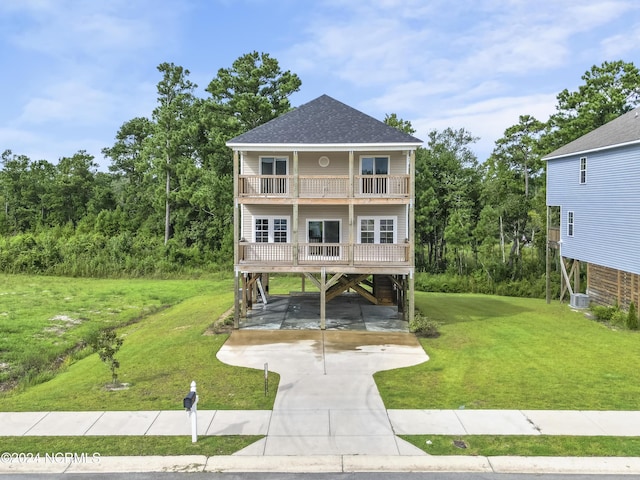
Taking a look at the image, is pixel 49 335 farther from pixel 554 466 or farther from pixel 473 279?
pixel 473 279

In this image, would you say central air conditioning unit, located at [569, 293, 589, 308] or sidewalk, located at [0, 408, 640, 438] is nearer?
sidewalk, located at [0, 408, 640, 438]

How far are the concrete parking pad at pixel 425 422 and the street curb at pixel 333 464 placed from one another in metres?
1.17

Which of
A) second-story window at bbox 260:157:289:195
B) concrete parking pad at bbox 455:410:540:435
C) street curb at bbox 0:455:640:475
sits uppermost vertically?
second-story window at bbox 260:157:289:195

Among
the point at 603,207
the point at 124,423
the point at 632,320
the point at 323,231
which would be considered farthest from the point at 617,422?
the point at 603,207

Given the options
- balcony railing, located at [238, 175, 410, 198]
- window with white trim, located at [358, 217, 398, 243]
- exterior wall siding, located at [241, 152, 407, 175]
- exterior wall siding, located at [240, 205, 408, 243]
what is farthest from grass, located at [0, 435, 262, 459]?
exterior wall siding, located at [241, 152, 407, 175]

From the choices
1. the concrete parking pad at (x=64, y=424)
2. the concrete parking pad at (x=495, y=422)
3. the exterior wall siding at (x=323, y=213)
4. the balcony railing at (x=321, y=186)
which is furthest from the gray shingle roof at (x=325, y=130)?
the concrete parking pad at (x=64, y=424)

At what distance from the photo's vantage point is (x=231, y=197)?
43.0 meters

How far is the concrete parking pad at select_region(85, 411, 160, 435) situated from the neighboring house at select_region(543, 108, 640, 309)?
65.9 ft

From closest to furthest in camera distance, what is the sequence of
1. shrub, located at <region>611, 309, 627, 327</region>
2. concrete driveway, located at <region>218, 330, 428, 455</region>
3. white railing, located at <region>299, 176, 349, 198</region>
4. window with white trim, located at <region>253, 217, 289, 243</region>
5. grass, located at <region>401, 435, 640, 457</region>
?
grass, located at <region>401, 435, 640, 457</region>, concrete driveway, located at <region>218, 330, 428, 455</region>, white railing, located at <region>299, 176, 349, 198</region>, shrub, located at <region>611, 309, 627, 327</region>, window with white trim, located at <region>253, 217, 289, 243</region>

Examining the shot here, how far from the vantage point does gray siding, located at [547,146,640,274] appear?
2117 cm

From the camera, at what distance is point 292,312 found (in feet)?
77.9

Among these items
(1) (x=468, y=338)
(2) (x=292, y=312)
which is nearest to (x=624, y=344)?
(1) (x=468, y=338)

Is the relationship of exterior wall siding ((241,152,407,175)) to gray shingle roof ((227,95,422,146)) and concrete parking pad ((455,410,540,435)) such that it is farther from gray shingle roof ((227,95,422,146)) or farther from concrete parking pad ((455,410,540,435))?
concrete parking pad ((455,410,540,435))

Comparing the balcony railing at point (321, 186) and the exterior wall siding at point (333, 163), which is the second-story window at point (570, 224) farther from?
the balcony railing at point (321, 186)
